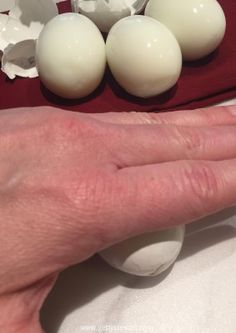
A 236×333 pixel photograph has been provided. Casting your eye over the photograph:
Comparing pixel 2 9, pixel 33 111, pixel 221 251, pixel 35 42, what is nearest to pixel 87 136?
pixel 33 111

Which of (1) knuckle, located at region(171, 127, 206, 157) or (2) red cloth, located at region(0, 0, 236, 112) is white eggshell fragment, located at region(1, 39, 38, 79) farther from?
(1) knuckle, located at region(171, 127, 206, 157)

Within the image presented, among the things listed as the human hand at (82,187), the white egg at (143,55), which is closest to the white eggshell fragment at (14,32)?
Answer: the white egg at (143,55)

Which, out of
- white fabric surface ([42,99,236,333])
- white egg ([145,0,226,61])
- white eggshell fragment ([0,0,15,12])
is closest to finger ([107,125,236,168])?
white fabric surface ([42,99,236,333])

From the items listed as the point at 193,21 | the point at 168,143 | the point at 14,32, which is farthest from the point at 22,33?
the point at 168,143

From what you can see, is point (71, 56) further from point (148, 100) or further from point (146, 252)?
point (146, 252)

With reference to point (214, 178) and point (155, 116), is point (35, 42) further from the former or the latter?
point (214, 178)

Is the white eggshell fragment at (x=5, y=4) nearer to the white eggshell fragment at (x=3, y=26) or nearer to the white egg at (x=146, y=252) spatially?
the white eggshell fragment at (x=3, y=26)

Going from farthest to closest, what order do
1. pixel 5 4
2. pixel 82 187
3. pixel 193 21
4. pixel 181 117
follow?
1. pixel 5 4
2. pixel 193 21
3. pixel 181 117
4. pixel 82 187
